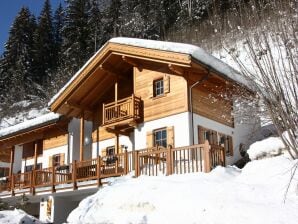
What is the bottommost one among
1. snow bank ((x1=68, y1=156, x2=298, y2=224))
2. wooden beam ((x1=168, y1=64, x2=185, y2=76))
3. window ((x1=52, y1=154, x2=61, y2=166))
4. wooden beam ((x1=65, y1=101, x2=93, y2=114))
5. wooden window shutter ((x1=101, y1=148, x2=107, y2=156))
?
snow bank ((x1=68, y1=156, x2=298, y2=224))

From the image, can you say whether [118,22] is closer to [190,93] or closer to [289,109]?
[190,93]

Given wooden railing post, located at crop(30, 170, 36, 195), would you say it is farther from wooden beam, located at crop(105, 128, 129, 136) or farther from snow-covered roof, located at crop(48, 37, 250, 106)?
snow-covered roof, located at crop(48, 37, 250, 106)

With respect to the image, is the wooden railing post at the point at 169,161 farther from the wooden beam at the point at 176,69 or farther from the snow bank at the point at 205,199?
the wooden beam at the point at 176,69

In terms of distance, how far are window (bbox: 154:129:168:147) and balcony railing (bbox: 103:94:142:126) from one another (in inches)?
47.4

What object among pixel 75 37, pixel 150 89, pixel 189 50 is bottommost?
pixel 150 89

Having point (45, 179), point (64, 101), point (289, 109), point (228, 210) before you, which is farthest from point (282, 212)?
point (64, 101)

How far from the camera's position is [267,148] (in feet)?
44.8

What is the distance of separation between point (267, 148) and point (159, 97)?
6931 mm

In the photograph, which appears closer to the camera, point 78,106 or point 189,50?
point 189,50

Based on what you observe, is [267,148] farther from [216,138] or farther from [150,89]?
[150,89]

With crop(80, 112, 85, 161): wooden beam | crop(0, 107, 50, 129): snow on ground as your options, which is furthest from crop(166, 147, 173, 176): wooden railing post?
crop(0, 107, 50, 129): snow on ground

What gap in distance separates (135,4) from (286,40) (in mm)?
43088

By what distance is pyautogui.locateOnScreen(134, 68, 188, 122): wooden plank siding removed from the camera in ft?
61.3

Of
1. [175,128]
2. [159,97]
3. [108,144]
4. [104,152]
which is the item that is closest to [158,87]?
[159,97]
